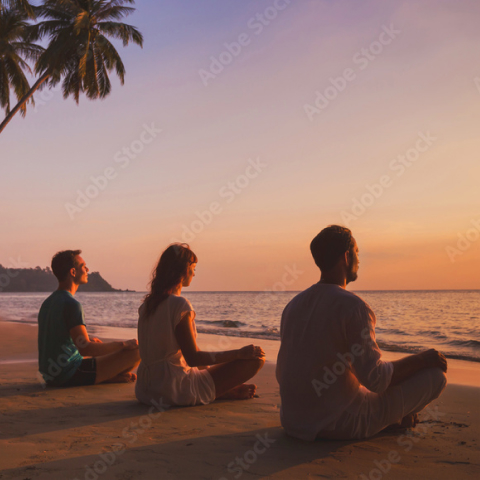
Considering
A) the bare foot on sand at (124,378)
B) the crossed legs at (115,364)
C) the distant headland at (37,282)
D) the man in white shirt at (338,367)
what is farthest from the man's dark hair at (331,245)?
the distant headland at (37,282)

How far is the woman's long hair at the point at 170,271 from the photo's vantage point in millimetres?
4184

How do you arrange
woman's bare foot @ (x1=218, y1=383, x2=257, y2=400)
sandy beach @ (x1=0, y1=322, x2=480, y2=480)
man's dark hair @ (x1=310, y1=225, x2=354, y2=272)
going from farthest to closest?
woman's bare foot @ (x1=218, y1=383, x2=257, y2=400)
man's dark hair @ (x1=310, y1=225, x2=354, y2=272)
sandy beach @ (x1=0, y1=322, x2=480, y2=480)

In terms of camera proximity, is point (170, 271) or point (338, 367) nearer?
point (338, 367)

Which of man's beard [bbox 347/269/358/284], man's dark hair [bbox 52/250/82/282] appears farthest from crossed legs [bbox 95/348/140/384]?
man's beard [bbox 347/269/358/284]

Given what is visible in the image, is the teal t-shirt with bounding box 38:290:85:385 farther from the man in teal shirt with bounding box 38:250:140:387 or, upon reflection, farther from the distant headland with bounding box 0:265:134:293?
the distant headland with bounding box 0:265:134:293

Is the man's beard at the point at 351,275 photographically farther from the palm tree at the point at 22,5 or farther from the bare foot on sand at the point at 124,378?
the palm tree at the point at 22,5

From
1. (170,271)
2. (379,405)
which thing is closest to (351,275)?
(379,405)

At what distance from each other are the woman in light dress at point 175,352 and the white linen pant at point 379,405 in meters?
1.34

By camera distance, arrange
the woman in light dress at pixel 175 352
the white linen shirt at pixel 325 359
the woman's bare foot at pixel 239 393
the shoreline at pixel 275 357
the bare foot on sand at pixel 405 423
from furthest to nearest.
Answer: the shoreline at pixel 275 357, the woman's bare foot at pixel 239 393, the woman in light dress at pixel 175 352, the bare foot on sand at pixel 405 423, the white linen shirt at pixel 325 359

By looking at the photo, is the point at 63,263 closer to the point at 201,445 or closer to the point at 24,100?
the point at 201,445

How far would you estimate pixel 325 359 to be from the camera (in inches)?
119

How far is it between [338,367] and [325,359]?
0.33ft

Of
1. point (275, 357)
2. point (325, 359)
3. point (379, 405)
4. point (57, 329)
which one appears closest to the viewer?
→ point (325, 359)

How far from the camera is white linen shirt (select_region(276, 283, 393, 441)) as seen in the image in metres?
2.87
